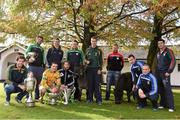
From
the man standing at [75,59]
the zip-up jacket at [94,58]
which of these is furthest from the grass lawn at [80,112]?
the zip-up jacket at [94,58]

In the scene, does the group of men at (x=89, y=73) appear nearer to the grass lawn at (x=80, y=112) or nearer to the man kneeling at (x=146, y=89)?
the man kneeling at (x=146, y=89)

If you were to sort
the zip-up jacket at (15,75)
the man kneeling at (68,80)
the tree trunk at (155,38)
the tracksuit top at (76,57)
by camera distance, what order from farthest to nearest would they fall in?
the tree trunk at (155,38) < the tracksuit top at (76,57) < the man kneeling at (68,80) < the zip-up jacket at (15,75)

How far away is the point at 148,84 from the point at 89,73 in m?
1.99

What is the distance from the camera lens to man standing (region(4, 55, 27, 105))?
1119cm

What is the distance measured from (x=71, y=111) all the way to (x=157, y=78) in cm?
291

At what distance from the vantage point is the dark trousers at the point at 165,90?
11.2m

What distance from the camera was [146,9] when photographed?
15898 mm

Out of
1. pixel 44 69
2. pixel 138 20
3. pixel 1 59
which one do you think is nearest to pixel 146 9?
pixel 138 20

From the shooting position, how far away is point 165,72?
11.2 meters

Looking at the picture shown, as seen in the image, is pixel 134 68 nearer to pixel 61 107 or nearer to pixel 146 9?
pixel 61 107

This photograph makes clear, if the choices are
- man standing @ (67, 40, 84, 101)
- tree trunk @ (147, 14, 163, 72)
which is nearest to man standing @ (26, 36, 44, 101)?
man standing @ (67, 40, 84, 101)

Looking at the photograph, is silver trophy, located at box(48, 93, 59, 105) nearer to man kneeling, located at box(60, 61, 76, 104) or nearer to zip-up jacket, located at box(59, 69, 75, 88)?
man kneeling, located at box(60, 61, 76, 104)

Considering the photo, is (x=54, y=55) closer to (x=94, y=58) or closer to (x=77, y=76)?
(x=77, y=76)

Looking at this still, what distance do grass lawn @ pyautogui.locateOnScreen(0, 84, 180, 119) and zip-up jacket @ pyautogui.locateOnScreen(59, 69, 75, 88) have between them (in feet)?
2.35
